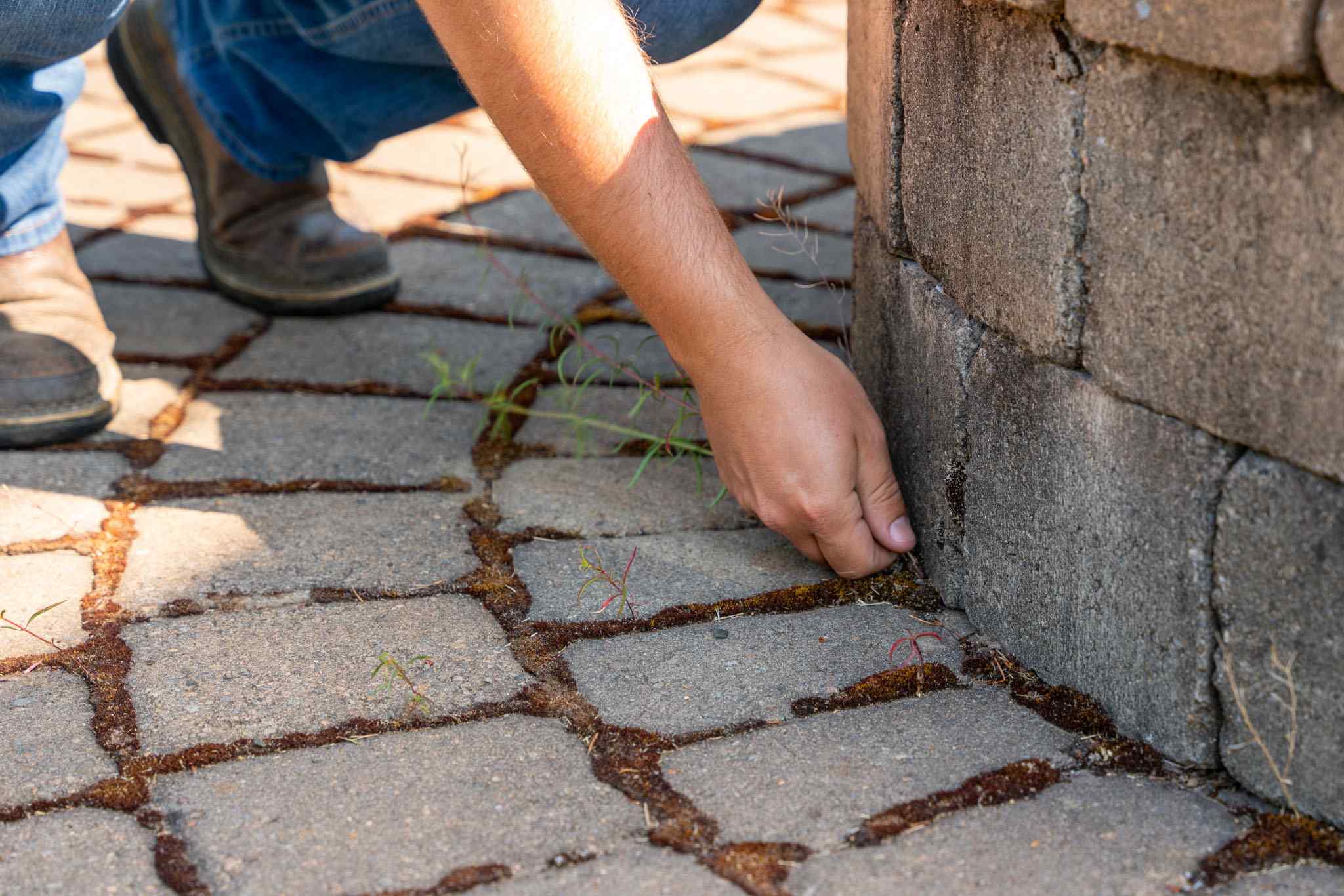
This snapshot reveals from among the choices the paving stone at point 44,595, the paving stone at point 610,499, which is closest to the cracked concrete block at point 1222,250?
the paving stone at point 610,499

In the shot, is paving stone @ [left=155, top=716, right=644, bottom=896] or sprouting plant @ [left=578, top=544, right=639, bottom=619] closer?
paving stone @ [left=155, top=716, right=644, bottom=896]

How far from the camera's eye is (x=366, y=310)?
2629 millimetres

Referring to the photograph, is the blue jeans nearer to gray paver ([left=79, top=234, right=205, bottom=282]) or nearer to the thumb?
gray paver ([left=79, top=234, right=205, bottom=282])

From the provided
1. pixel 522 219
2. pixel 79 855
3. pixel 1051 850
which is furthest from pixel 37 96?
pixel 1051 850

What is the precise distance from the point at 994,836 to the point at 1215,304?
0.51 m

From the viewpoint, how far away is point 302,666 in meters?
1.49

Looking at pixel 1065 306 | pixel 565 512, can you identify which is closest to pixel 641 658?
pixel 565 512

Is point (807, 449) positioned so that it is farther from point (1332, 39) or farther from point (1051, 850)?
point (1332, 39)

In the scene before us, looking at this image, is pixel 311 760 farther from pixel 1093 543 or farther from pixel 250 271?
pixel 250 271

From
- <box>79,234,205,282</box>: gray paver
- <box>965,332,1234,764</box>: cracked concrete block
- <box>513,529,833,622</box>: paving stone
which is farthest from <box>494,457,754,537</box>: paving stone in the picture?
<box>79,234,205,282</box>: gray paver

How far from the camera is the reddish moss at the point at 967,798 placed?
121 centimetres

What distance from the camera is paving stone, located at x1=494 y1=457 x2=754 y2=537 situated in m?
1.84

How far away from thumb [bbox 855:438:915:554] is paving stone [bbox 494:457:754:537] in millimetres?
243

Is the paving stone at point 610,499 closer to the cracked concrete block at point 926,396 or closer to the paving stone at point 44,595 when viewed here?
the cracked concrete block at point 926,396
